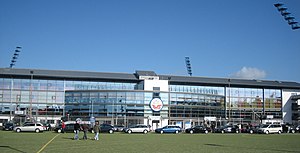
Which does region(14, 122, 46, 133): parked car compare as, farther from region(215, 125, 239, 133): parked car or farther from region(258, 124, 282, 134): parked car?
region(258, 124, 282, 134): parked car

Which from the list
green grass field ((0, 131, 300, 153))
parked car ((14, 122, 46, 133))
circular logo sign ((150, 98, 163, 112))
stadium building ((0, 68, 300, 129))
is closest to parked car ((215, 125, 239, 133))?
stadium building ((0, 68, 300, 129))

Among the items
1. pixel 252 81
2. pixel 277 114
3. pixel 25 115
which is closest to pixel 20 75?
pixel 25 115

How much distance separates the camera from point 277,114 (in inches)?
4688

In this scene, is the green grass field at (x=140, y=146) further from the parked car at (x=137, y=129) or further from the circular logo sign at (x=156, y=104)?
the circular logo sign at (x=156, y=104)

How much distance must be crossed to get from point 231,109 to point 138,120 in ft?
105

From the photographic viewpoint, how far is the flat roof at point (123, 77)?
103m

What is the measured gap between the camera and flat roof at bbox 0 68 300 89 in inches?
4047

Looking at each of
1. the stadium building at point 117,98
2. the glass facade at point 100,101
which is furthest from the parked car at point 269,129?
the glass facade at point 100,101

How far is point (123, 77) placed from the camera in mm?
109000

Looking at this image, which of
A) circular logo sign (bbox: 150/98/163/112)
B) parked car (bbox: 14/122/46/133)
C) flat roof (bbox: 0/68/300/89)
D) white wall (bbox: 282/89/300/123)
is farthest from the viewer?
white wall (bbox: 282/89/300/123)

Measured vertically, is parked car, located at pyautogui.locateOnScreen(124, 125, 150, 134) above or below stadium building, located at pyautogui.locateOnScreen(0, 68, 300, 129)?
below

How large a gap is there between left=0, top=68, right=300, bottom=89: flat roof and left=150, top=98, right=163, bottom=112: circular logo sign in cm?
944

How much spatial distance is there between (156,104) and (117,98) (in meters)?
10.7

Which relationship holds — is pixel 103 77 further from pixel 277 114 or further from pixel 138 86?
pixel 277 114
